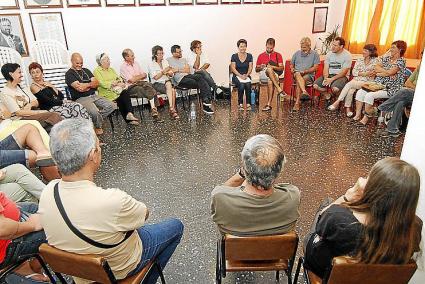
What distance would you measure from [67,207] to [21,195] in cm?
105

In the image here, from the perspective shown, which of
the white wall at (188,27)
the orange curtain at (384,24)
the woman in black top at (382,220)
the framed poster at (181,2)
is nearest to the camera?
the woman in black top at (382,220)

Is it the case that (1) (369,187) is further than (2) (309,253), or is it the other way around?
(2) (309,253)

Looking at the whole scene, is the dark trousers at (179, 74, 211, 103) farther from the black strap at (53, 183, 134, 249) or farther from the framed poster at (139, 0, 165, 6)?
the black strap at (53, 183, 134, 249)

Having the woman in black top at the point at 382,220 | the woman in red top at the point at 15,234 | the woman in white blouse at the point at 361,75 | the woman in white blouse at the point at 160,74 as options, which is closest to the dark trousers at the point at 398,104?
the woman in white blouse at the point at 361,75

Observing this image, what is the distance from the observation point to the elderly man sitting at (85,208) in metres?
1.32

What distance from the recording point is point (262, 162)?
1.53 m

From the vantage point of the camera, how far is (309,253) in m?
1.53

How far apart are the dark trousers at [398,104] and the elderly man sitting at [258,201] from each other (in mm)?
3414

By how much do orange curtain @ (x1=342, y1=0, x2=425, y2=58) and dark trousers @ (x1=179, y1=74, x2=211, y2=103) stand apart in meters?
4.04

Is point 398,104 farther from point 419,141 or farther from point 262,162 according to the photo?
point 262,162

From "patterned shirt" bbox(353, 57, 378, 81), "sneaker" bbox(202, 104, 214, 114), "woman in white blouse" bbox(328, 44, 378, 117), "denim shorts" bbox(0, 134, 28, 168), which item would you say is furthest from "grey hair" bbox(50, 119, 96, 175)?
"patterned shirt" bbox(353, 57, 378, 81)

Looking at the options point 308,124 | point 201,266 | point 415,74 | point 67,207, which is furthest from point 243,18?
point 67,207

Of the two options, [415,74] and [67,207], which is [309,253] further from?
[415,74]

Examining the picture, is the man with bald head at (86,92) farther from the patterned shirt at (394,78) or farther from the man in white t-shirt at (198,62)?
the patterned shirt at (394,78)
